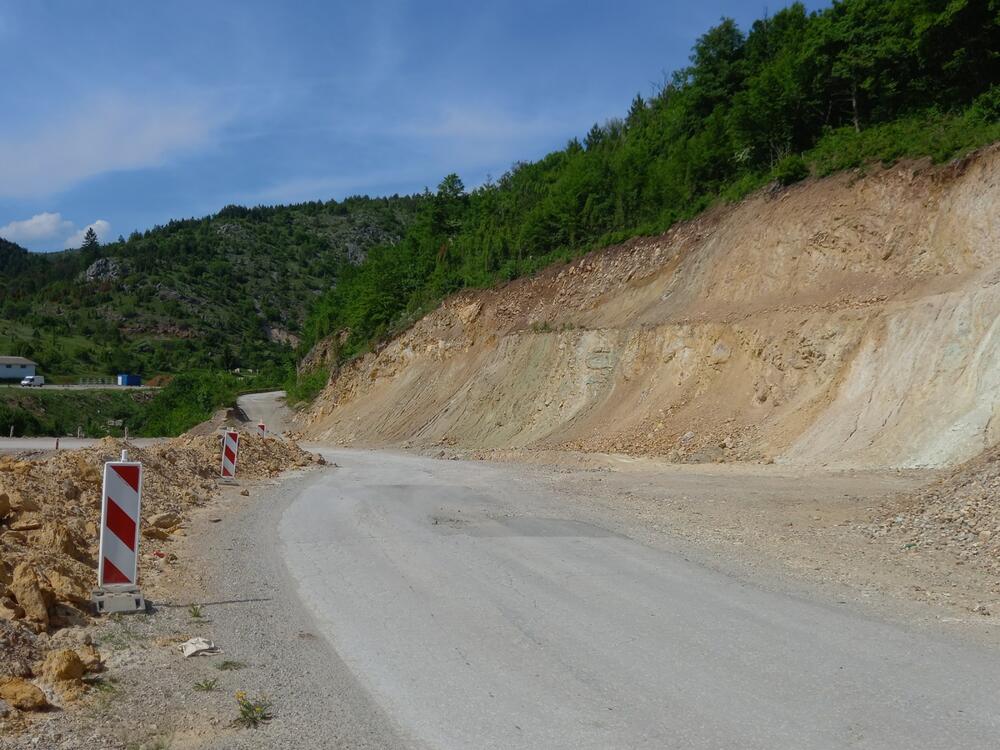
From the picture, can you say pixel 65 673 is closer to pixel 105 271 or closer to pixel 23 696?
pixel 23 696

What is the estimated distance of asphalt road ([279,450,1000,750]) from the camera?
4.61 m

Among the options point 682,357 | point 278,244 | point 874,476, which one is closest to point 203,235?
point 278,244

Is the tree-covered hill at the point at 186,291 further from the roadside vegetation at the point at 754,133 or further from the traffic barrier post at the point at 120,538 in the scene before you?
the traffic barrier post at the point at 120,538

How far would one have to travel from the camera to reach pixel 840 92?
34.5 m

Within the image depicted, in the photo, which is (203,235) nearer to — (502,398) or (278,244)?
(278,244)

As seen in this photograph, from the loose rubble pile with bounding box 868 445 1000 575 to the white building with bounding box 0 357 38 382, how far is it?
91192mm

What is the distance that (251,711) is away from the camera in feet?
15.3

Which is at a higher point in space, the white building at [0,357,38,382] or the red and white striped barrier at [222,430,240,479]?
the white building at [0,357,38,382]

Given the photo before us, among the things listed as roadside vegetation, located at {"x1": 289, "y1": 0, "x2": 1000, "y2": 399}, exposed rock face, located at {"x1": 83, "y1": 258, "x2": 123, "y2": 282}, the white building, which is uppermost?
exposed rock face, located at {"x1": 83, "y1": 258, "x2": 123, "y2": 282}

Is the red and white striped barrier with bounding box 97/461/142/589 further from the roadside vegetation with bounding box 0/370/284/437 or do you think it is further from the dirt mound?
the roadside vegetation with bounding box 0/370/284/437

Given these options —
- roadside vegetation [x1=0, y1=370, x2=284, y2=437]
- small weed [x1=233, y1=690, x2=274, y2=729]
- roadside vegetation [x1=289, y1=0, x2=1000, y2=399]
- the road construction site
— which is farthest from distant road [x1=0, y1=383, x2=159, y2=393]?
small weed [x1=233, y1=690, x2=274, y2=729]

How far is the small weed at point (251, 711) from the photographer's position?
457cm

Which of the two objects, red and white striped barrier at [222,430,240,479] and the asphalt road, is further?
red and white striped barrier at [222,430,240,479]

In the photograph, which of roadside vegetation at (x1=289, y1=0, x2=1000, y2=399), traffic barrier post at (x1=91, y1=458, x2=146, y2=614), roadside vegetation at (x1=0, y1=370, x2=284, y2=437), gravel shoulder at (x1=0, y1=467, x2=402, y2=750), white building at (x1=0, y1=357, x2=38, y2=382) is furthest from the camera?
white building at (x1=0, y1=357, x2=38, y2=382)
